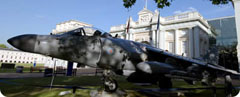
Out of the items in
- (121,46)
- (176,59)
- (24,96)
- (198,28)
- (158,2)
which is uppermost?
(198,28)

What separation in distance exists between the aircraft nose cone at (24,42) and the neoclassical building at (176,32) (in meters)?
25.3

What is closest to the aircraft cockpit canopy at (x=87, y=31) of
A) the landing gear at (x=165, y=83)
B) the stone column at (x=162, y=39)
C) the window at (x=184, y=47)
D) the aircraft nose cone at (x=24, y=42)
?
the aircraft nose cone at (x=24, y=42)

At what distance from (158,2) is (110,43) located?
12.1ft

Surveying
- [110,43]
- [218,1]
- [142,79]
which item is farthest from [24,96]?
[218,1]

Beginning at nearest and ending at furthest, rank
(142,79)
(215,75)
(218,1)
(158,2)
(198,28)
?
1. (142,79)
2. (215,75)
3. (158,2)
4. (218,1)
5. (198,28)

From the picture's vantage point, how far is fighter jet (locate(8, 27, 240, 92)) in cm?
345

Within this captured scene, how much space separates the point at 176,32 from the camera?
27562 mm

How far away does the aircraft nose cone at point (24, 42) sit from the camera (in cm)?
315

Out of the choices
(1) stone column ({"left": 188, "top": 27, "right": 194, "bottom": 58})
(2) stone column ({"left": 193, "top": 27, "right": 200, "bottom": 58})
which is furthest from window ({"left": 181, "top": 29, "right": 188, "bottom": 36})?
(2) stone column ({"left": 193, "top": 27, "right": 200, "bottom": 58})

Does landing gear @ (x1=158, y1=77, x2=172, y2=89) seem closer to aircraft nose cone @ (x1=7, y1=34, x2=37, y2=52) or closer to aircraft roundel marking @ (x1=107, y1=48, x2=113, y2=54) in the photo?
aircraft roundel marking @ (x1=107, y1=48, x2=113, y2=54)

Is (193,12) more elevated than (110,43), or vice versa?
(193,12)

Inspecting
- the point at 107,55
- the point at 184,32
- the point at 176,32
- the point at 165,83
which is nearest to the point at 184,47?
the point at 184,32

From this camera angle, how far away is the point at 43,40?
3.45m

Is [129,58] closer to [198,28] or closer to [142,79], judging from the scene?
[142,79]
